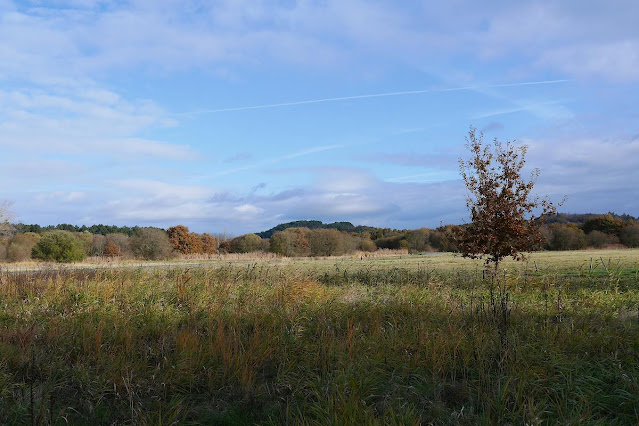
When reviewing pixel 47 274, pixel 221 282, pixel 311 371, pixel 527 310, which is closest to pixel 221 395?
pixel 311 371

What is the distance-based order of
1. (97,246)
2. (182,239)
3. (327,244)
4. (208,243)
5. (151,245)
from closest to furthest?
(151,245)
(327,244)
(97,246)
(182,239)
(208,243)

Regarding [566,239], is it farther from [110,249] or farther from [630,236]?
[110,249]

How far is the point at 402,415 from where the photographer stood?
3842 millimetres

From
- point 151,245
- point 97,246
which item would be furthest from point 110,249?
point 151,245

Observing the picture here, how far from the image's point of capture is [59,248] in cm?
3606

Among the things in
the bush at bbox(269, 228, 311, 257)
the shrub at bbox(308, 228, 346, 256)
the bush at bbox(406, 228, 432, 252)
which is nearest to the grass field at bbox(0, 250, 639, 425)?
the bush at bbox(269, 228, 311, 257)

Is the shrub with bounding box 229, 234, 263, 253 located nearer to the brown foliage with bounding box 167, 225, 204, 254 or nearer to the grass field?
the brown foliage with bounding box 167, 225, 204, 254

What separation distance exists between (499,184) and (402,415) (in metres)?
10.7

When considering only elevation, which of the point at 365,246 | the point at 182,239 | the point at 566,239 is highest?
the point at 182,239

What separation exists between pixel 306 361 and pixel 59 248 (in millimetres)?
36254

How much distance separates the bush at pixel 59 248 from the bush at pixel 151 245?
525cm

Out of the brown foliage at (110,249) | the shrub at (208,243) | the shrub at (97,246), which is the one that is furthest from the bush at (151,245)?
the shrub at (208,243)

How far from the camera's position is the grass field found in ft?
13.9

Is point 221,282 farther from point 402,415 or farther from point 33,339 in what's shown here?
point 402,415
